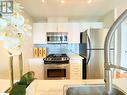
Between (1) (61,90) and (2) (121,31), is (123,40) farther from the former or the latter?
(1) (61,90)

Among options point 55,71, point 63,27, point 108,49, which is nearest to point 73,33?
point 63,27

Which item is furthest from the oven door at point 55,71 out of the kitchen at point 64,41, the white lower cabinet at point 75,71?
the white lower cabinet at point 75,71

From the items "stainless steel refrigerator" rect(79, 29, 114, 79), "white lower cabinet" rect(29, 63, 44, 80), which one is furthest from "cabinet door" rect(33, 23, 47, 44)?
"stainless steel refrigerator" rect(79, 29, 114, 79)

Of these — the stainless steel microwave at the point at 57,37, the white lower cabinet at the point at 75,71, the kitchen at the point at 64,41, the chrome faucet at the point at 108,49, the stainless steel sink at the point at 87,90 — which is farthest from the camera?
the stainless steel microwave at the point at 57,37

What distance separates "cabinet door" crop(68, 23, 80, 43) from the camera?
5492 millimetres

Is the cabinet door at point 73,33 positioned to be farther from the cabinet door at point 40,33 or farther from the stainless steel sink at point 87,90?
the stainless steel sink at point 87,90

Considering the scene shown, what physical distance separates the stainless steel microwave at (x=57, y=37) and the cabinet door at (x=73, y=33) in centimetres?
14

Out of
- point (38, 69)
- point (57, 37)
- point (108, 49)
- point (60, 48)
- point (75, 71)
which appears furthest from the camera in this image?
point (60, 48)

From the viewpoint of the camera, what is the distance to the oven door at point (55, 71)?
4.32 metres

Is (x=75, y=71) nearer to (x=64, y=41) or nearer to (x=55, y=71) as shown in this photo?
(x=55, y=71)

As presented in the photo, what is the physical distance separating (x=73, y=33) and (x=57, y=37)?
53cm

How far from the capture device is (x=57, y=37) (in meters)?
5.39

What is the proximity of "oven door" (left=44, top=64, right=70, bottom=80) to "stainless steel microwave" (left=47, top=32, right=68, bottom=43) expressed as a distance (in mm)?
1198

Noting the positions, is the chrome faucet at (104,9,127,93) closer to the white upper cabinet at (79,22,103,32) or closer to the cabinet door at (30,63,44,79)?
the cabinet door at (30,63,44,79)
